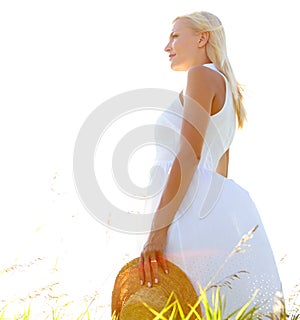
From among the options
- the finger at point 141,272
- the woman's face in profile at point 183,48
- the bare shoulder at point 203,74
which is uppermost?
the woman's face in profile at point 183,48

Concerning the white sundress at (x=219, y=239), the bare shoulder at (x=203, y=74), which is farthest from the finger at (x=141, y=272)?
the bare shoulder at (x=203, y=74)

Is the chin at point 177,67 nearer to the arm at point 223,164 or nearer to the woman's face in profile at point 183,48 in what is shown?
the woman's face in profile at point 183,48

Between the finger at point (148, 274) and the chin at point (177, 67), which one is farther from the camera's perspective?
the chin at point (177, 67)

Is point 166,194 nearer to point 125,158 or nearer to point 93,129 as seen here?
point 125,158

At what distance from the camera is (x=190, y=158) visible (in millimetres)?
3008

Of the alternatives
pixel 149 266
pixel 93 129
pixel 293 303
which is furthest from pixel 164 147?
pixel 93 129

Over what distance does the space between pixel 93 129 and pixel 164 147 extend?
128 cm

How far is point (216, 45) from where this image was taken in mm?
3395

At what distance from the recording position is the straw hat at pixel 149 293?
9.13 feet

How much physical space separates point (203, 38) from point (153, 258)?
119cm

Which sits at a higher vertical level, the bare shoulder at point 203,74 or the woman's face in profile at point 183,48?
the woman's face in profile at point 183,48

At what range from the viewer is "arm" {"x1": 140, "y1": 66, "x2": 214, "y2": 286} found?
113 inches

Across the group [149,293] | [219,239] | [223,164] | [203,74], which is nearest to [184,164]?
[219,239]

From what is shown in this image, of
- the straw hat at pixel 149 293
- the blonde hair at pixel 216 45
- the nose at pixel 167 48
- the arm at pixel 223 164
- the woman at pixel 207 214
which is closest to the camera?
the straw hat at pixel 149 293
